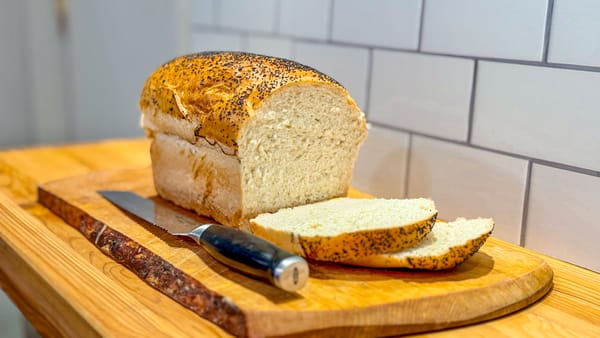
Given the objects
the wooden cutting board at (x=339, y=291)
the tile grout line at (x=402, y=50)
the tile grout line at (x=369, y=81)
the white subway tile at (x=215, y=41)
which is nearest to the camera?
the wooden cutting board at (x=339, y=291)

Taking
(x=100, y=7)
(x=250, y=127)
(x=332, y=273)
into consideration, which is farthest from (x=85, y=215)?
(x=100, y=7)

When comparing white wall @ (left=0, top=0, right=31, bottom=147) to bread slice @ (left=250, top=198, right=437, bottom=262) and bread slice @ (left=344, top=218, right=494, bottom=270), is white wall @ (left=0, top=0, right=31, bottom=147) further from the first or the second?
bread slice @ (left=344, top=218, right=494, bottom=270)

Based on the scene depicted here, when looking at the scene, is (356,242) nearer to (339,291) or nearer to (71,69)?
(339,291)

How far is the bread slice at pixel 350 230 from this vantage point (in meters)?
0.92

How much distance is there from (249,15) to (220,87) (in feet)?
2.25

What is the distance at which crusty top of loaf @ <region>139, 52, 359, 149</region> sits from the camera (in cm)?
107

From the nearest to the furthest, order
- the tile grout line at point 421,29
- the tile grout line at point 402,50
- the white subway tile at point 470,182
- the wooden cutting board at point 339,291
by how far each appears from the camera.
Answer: the wooden cutting board at point 339,291, the tile grout line at point 402,50, the white subway tile at point 470,182, the tile grout line at point 421,29

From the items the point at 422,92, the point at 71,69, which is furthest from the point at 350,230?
the point at 71,69

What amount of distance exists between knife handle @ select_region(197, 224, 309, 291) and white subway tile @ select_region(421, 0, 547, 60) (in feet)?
1.83

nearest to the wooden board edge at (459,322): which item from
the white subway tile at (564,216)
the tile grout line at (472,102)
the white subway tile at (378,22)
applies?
the white subway tile at (564,216)

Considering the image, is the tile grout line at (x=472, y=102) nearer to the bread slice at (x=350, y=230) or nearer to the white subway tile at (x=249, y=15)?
the bread slice at (x=350, y=230)

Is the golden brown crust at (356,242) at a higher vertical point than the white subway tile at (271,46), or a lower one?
lower

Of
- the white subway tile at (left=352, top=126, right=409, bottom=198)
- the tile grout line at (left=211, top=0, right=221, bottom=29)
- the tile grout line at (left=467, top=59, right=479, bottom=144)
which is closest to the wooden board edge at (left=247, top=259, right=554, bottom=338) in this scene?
the tile grout line at (left=467, top=59, right=479, bottom=144)

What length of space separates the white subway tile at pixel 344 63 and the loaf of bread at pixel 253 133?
11.2 inches
